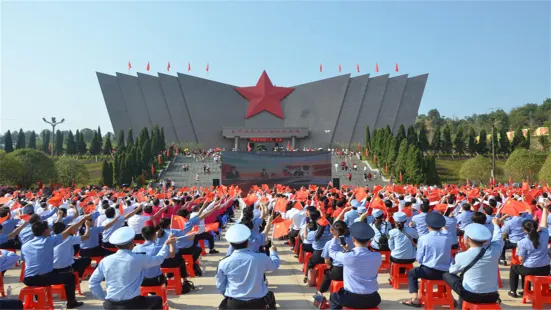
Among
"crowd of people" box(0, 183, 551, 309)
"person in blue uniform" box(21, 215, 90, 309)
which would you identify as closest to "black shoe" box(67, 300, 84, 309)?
"crowd of people" box(0, 183, 551, 309)

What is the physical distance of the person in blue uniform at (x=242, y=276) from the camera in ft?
12.3

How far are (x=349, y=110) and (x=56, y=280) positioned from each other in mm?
53225

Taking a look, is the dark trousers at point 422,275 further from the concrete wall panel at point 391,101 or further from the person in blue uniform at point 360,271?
the concrete wall panel at point 391,101

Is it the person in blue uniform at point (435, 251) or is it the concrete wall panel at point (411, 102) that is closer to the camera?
the person in blue uniform at point (435, 251)

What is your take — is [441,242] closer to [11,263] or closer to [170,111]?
[11,263]

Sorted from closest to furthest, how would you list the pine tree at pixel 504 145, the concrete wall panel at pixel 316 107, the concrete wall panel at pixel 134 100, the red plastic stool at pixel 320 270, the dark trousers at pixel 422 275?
1. the dark trousers at pixel 422 275
2. the red plastic stool at pixel 320 270
3. the pine tree at pixel 504 145
4. the concrete wall panel at pixel 134 100
5. the concrete wall panel at pixel 316 107

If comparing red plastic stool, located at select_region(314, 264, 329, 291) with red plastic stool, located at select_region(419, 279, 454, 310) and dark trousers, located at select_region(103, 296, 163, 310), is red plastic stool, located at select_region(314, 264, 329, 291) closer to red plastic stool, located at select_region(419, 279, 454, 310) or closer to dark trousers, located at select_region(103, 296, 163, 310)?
red plastic stool, located at select_region(419, 279, 454, 310)

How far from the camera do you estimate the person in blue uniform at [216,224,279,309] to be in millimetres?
3750

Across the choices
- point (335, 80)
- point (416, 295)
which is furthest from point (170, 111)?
point (416, 295)

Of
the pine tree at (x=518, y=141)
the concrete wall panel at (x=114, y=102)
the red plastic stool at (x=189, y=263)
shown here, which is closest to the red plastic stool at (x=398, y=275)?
the red plastic stool at (x=189, y=263)

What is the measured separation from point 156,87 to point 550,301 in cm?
5395

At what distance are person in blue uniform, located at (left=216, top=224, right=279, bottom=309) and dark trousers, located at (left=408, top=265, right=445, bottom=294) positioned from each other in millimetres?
2541

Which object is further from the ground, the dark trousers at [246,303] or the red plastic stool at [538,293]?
the dark trousers at [246,303]

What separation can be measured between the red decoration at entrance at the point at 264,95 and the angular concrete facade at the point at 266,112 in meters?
0.73
